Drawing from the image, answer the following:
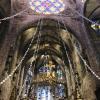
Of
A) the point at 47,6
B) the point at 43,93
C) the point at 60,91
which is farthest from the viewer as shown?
the point at 43,93

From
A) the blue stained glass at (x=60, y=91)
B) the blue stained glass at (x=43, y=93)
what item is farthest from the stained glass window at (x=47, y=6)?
the blue stained glass at (x=60, y=91)

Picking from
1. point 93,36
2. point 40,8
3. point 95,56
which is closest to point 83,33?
point 93,36

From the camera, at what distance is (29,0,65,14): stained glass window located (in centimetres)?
1523

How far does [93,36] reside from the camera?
14.1m

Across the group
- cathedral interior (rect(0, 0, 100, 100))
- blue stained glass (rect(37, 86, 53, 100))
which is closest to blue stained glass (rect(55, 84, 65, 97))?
cathedral interior (rect(0, 0, 100, 100))

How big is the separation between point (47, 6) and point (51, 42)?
3.49 m

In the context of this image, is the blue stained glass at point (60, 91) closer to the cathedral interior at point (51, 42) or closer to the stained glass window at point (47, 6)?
the cathedral interior at point (51, 42)

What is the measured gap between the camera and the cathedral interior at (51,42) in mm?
12500

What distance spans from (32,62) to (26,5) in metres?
6.09

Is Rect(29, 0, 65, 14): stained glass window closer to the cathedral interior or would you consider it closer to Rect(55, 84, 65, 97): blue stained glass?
the cathedral interior

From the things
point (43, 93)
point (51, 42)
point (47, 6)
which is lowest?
point (43, 93)

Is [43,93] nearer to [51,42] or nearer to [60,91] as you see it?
[60,91]

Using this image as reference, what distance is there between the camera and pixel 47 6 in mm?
15727

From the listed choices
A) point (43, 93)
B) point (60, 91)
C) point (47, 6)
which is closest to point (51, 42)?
point (47, 6)
